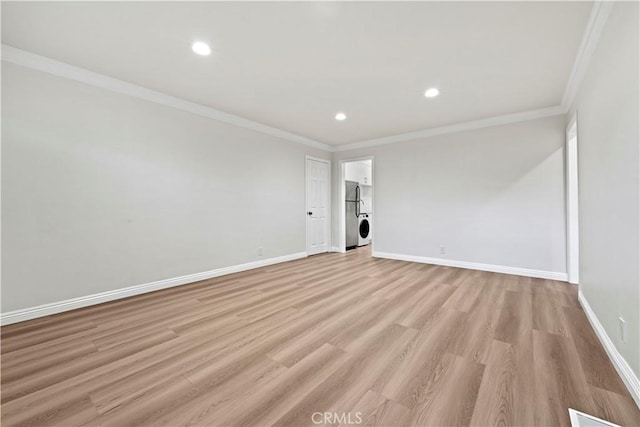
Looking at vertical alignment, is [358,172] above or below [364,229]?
above

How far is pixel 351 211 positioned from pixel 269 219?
8.45 feet

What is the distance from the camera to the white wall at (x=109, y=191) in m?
2.35

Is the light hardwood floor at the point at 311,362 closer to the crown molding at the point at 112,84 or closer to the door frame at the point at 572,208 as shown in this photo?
the door frame at the point at 572,208

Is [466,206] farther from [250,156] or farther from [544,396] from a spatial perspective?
[250,156]

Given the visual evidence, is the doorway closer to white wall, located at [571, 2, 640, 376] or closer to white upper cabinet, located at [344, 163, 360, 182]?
white upper cabinet, located at [344, 163, 360, 182]

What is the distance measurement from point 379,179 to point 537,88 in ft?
9.00

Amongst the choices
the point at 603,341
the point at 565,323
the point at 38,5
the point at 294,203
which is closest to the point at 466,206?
the point at 565,323

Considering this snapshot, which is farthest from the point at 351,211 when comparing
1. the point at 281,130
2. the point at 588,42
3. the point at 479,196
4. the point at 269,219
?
the point at 588,42

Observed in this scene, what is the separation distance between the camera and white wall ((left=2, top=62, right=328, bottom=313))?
7.72 ft

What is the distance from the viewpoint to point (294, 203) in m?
5.15

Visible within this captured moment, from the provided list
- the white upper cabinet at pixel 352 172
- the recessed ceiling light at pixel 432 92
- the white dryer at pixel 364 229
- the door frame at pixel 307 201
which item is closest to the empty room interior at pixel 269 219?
the recessed ceiling light at pixel 432 92

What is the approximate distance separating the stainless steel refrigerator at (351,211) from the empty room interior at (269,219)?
1990 mm

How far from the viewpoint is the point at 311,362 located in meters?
1.71

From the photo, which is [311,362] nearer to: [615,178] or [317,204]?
[615,178]
